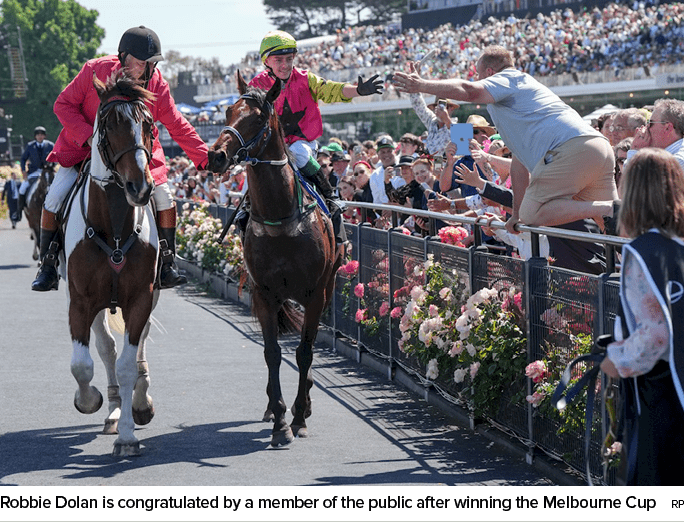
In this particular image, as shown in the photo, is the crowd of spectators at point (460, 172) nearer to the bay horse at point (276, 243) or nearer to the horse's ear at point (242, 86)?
the bay horse at point (276, 243)

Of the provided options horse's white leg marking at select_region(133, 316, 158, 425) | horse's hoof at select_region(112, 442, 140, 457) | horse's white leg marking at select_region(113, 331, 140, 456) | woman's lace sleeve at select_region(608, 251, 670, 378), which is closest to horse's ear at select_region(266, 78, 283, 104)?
horse's white leg marking at select_region(113, 331, 140, 456)

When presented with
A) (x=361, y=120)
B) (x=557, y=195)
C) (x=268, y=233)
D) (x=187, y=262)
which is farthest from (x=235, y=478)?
(x=361, y=120)

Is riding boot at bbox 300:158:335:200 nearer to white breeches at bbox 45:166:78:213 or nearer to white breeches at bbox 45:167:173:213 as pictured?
white breeches at bbox 45:167:173:213

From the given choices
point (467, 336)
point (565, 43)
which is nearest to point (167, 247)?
point (467, 336)

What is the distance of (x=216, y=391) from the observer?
31.6ft

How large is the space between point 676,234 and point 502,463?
3243 millimetres

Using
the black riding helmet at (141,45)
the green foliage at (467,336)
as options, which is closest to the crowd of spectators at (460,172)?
the green foliage at (467,336)

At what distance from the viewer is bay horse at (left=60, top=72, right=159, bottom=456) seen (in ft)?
23.5

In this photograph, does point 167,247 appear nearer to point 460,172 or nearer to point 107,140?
point 107,140

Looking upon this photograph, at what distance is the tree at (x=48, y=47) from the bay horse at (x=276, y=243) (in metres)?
85.8

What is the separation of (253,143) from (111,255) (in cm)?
119

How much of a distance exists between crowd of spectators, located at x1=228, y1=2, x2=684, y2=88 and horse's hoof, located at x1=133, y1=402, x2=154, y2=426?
1030 inches

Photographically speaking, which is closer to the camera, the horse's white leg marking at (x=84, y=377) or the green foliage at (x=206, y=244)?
the horse's white leg marking at (x=84, y=377)

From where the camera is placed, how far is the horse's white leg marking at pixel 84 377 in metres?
7.41
